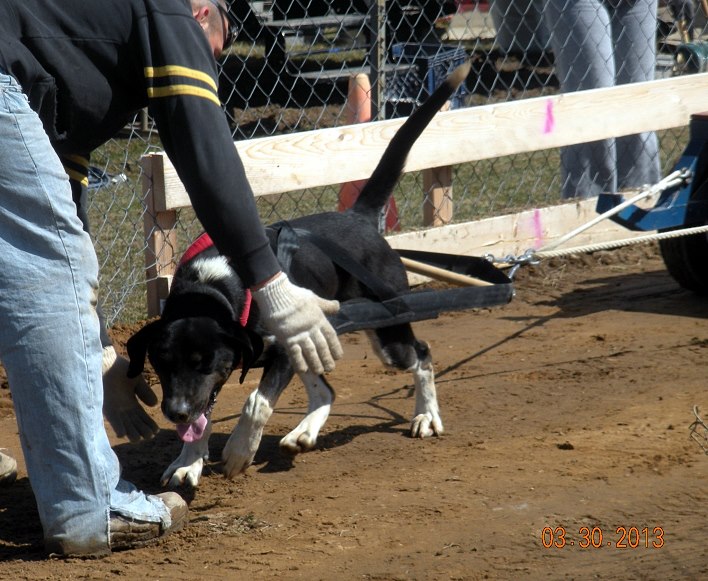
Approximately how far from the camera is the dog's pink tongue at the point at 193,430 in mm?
3650

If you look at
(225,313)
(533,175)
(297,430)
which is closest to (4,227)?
(225,313)

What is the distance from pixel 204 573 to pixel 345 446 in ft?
4.03

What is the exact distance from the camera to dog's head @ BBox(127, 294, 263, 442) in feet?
11.5

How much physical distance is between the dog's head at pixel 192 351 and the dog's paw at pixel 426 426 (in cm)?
83

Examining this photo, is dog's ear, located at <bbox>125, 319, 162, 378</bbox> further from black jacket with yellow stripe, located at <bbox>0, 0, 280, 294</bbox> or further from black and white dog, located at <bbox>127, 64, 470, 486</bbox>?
black jacket with yellow stripe, located at <bbox>0, 0, 280, 294</bbox>

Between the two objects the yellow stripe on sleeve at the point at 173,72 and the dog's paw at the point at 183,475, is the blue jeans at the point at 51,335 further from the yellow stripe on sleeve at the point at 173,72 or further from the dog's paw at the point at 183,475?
the dog's paw at the point at 183,475

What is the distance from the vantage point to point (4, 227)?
2738 mm

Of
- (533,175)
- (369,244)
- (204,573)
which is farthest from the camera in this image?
(533,175)

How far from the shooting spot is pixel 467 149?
20.9 feet

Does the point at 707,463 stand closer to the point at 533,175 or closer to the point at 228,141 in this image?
the point at 228,141
